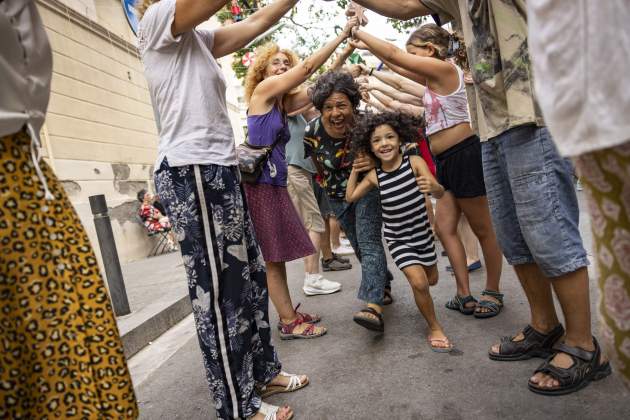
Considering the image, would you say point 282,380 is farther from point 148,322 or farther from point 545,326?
point 148,322

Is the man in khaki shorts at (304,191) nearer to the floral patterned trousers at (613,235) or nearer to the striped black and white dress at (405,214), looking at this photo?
the striped black and white dress at (405,214)

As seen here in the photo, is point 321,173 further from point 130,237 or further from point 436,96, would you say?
point 130,237

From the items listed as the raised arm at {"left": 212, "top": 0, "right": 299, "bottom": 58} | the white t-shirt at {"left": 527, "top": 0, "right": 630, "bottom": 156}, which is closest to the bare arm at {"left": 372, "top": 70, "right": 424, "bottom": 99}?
the raised arm at {"left": 212, "top": 0, "right": 299, "bottom": 58}

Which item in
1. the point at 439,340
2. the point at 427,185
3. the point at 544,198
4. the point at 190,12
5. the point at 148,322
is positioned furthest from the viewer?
the point at 148,322

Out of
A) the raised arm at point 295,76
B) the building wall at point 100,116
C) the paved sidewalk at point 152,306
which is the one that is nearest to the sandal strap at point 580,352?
the raised arm at point 295,76

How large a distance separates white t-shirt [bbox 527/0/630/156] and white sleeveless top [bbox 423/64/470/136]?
197cm

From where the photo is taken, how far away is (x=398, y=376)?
2.27 meters

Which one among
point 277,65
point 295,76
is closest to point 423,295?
point 295,76

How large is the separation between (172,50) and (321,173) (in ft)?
5.80

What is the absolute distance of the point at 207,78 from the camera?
75.2 inches

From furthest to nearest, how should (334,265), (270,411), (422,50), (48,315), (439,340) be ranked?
(334,265), (422,50), (439,340), (270,411), (48,315)

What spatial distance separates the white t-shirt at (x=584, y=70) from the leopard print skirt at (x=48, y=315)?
118cm

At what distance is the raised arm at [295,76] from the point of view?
98.3 inches

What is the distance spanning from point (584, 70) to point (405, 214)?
1.96 metres
